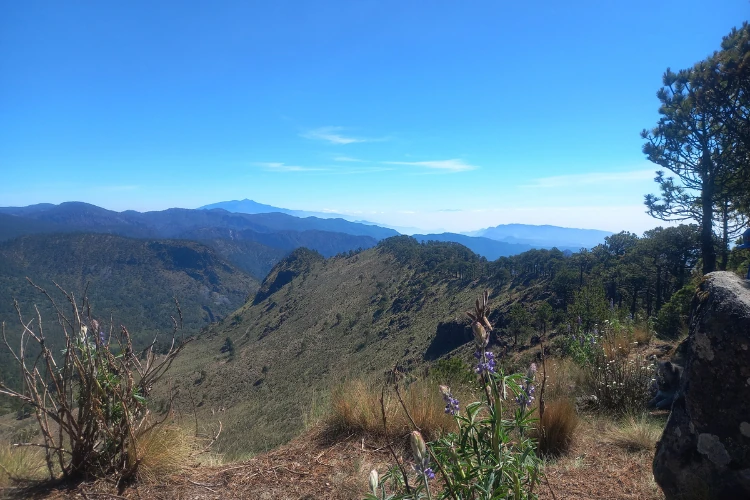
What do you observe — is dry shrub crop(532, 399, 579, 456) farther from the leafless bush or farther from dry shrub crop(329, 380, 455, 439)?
the leafless bush

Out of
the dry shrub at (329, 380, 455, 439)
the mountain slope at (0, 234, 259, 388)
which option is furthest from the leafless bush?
the mountain slope at (0, 234, 259, 388)

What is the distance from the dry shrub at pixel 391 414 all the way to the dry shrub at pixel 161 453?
1.21 metres

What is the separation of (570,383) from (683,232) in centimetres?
1729

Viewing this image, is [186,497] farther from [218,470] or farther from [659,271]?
[659,271]

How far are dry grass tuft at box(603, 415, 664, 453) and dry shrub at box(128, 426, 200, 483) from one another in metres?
3.31

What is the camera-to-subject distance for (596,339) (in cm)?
562

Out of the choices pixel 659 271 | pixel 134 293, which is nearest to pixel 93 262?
pixel 134 293

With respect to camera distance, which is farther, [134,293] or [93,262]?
[93,262]

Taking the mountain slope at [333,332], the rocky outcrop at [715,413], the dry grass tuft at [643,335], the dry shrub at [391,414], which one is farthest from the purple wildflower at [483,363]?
the mountain slope at [333,332]

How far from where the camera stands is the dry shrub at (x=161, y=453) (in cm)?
299

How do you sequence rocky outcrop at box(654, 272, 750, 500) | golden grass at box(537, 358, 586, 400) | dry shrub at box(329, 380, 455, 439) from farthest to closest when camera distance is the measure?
golden grass at box(537, 358, 586, 400), dry shrub at box(329, 380, 455, 439), rocky outcrop at box(654, 272, 750, 500)

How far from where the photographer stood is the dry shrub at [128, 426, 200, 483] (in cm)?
299

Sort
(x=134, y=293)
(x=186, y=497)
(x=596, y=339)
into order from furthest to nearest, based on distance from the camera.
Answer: (x=134, y=293) → (x=596, y=339) → (x=186, y=497)

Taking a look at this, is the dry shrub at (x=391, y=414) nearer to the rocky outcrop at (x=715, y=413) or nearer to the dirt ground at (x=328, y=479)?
the dirt ground at (x=328, y=479)
